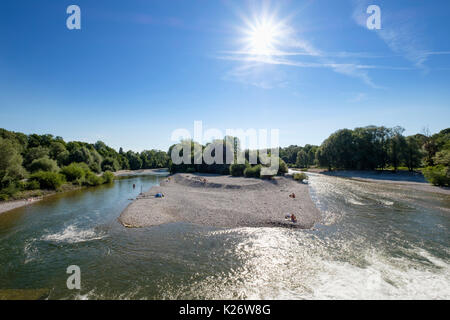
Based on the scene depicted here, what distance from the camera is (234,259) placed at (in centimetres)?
1120

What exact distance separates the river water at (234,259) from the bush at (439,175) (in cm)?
2405

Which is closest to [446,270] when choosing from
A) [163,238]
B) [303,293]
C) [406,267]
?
[406,267]

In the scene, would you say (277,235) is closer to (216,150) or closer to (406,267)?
(406,267)

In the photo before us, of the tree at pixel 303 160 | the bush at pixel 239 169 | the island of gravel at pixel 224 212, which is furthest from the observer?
the tree at pixel 303 160

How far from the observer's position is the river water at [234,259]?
859cm

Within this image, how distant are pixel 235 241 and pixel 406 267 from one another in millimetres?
10004

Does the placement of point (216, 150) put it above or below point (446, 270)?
above

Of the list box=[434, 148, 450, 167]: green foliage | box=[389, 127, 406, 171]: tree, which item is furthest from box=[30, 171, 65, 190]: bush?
box=[389, 127, 406, 171]: tree

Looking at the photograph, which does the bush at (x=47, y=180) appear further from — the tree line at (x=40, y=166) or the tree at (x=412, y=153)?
the tree at (x=412, y=153)

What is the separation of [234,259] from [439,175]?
46.1 m

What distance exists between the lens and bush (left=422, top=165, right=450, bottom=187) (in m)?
32.7

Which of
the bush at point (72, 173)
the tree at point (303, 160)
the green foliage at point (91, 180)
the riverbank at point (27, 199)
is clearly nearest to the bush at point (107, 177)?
the green foliage at point (91, 180)

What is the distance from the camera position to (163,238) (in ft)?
45.7
